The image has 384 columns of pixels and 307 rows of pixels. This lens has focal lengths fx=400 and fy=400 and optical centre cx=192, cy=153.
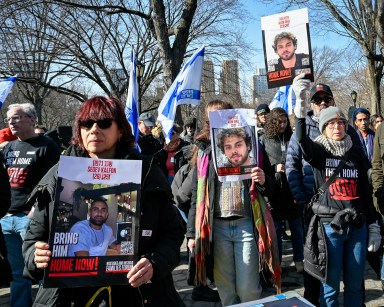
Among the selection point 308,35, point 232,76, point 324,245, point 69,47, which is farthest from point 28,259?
point 232,76

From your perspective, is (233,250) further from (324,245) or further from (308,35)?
(308,35)

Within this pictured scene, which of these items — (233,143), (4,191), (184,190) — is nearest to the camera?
(233,143)

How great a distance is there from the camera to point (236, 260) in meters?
3.22

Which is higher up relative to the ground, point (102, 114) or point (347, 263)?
A: point (102, 114)

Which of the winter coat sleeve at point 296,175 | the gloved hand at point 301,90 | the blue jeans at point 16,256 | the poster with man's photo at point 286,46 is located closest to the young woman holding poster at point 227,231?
the winter coat sleeve at point 296,175

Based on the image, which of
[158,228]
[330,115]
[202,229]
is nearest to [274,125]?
[330,115]

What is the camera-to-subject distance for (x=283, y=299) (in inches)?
78.2

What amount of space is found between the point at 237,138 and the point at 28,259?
1.64 m

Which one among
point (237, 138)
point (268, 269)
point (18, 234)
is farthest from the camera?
point (18, 234)

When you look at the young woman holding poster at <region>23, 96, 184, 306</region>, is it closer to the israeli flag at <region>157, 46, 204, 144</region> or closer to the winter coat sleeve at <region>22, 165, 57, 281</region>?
the winter coat sleeve at <region>22, 165, 57, 281</region>

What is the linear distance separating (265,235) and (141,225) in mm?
1486

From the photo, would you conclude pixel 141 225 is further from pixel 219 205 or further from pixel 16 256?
pixel 16 256

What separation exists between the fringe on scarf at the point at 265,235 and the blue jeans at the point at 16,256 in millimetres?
2331

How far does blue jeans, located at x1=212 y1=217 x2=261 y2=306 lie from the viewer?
3.15 meters
